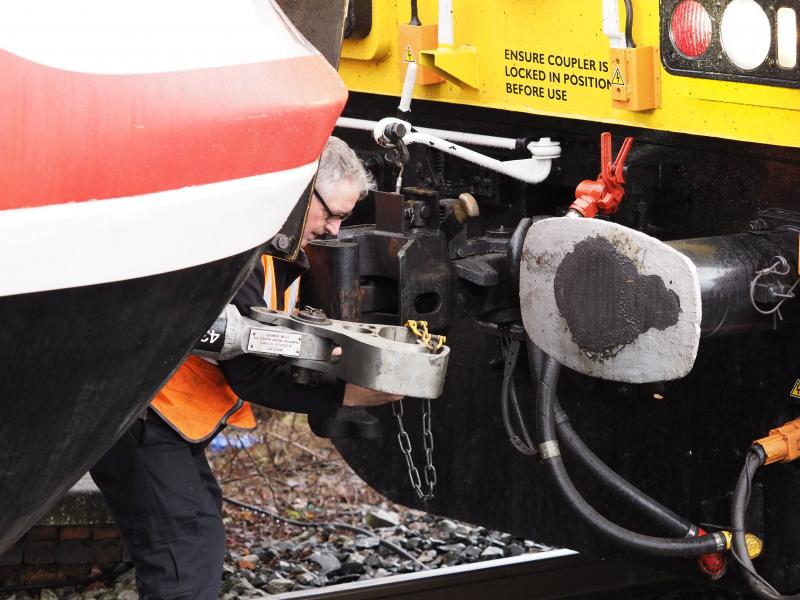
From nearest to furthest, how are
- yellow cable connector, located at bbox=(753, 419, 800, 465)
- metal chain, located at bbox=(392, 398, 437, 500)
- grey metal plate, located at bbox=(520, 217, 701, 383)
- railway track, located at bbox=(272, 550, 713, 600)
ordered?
grey metal plate, located at bbox=(520, 217, 701, 383) → yellow cable connector, located at bbox=(753, 419, 800, 465) → metal chain, located at bbox=(392, 398, 437, 500) → railway track, located at bbox=(272, 550, 713, 600)

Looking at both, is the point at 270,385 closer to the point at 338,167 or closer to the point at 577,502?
the point at 338,167

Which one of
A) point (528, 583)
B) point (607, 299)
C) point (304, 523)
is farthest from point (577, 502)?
point (304, 523)

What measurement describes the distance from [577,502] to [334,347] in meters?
0.67

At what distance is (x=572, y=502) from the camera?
3.02m

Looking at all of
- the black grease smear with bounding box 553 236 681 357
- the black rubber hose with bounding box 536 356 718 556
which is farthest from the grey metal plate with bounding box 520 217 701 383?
the black rubber hose with bounding box 536 356 718 556

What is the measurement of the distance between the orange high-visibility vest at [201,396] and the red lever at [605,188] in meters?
0.74

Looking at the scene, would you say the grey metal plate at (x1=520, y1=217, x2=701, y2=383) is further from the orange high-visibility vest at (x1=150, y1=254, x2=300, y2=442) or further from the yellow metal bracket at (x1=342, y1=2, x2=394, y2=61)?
the yellow metal bracket at (x1=342, y1=2, x2=394, y2=61)

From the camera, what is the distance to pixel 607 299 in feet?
8.84

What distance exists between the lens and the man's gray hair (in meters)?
3.21

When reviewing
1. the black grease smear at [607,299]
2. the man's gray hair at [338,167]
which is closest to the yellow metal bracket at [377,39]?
the man's gray hair at [338,167]

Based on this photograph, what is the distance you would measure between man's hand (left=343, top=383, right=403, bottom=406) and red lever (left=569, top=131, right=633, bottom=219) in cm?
63

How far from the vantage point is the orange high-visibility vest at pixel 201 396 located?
10.5 ft

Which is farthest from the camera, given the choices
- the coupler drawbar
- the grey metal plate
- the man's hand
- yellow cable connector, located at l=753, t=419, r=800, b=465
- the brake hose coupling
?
the man's hand

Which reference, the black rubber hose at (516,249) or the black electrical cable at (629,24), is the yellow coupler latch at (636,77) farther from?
the black rubber hose at (516,249)
